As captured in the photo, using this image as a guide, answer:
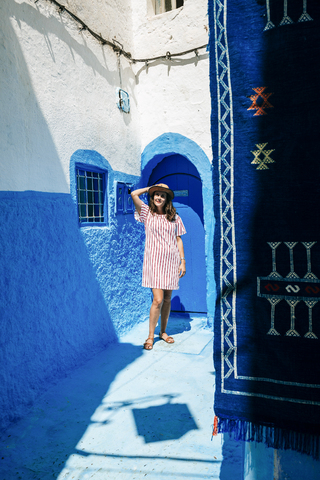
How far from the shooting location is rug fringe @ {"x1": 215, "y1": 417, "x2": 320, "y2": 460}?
1.38m

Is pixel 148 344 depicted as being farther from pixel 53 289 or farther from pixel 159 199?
pixel 159 199

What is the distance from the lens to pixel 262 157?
1.54 meters

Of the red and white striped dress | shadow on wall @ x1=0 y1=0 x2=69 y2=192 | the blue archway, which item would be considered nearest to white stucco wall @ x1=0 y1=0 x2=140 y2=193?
shadow on wall @ x1=0 y1=0 x2=69 y2=192

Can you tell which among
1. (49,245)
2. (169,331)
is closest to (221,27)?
(49,245)

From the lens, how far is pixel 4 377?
2.67 m

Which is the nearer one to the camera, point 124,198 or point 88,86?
point 88,86

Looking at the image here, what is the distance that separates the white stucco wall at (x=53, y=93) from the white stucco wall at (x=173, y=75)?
0.51 meters

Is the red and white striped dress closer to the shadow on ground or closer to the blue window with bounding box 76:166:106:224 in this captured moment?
the blue window with bounding box 76:166:106:224

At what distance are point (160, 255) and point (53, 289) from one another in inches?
47.5

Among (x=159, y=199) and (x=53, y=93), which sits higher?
(x=53, y=93)

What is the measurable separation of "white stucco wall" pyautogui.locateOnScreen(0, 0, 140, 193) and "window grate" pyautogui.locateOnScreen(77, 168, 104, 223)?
30cm

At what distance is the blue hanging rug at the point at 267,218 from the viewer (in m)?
1.43

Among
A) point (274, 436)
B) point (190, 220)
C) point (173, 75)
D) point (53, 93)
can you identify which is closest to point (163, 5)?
point (173, 75)

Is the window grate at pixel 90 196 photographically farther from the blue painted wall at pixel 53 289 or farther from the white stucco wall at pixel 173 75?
the white stucco wall at pixel 173 75
